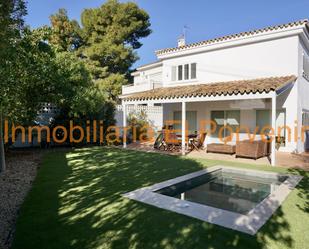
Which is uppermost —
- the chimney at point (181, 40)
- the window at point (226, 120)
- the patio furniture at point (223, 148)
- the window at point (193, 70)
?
the chimney at point (181, 40)

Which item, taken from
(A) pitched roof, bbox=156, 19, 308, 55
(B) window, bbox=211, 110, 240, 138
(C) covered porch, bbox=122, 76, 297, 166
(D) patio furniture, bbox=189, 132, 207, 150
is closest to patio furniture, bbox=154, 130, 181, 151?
(C) covered porch, bbox=122, 76, 297, 166

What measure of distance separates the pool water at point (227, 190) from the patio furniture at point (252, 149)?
335 centimetres

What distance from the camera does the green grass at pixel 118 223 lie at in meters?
4.84

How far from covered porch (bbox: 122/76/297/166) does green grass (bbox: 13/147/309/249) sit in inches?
226

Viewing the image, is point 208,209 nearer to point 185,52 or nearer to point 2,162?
point 2,162

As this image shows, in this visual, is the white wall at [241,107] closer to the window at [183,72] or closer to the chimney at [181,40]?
the window at [183,72]

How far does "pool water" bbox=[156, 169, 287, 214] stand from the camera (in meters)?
7.74

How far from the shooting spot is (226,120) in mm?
18875

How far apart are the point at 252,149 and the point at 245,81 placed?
4.82 metres

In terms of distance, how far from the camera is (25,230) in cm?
536

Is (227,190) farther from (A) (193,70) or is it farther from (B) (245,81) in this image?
(A) (193,70)

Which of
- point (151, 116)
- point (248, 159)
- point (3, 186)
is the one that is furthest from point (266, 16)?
point (3, 186)

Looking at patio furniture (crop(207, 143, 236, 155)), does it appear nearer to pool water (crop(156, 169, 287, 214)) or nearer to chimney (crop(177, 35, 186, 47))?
pool water (crop(156, 169, 287, 214))

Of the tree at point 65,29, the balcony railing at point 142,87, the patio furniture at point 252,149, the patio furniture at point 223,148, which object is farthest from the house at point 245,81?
the tree at point 65,29
